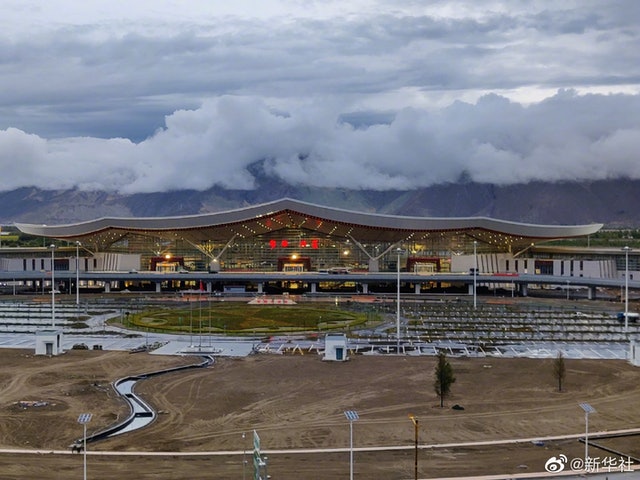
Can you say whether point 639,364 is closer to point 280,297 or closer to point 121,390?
point 121,390

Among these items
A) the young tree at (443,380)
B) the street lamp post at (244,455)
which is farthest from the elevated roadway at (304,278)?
the street lamp post at (244,455)

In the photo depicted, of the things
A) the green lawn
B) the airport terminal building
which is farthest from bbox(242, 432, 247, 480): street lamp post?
the airport terminal building

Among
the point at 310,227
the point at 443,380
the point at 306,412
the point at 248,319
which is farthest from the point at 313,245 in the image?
the point at 306,412

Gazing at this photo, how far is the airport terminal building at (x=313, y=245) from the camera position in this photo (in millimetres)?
96812

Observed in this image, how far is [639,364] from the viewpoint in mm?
42281

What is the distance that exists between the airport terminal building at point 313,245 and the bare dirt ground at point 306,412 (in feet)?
173

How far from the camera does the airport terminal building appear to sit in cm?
9681

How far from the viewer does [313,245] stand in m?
106

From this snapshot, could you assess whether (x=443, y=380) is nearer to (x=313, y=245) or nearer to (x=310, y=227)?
(x=310, y=227)

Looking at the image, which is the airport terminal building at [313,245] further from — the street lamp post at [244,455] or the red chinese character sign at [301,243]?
the street lamp post at [244,455]

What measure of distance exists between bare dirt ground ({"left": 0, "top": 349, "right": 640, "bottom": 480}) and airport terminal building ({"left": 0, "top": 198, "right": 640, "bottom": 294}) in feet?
173

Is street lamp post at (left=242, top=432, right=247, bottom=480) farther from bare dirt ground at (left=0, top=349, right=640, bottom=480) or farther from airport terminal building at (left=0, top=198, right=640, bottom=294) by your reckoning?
airport terminal building at (left=0, top=198, right=640, bottom=294)

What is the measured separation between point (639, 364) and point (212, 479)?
88.9 feet

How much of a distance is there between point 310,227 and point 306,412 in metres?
71.4
